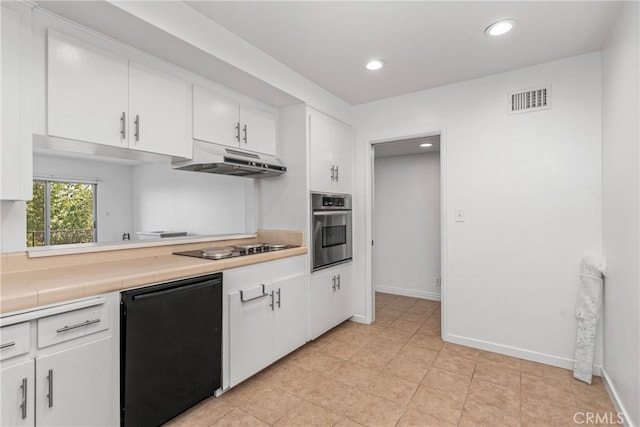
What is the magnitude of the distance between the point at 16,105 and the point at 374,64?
2.27m

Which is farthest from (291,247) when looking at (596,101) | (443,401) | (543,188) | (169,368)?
(596,101)

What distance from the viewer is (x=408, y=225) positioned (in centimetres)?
454

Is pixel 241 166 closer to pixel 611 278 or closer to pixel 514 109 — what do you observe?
pixel 514 109

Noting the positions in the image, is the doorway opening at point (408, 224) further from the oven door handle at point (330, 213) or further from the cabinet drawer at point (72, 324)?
the cabinet drawer at point (72, 324)

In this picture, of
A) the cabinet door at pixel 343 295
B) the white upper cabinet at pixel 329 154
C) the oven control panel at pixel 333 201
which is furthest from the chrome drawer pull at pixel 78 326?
the cabinet door at pixel 343 295

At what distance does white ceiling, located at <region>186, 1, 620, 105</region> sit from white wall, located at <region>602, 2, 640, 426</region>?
259 millimetres

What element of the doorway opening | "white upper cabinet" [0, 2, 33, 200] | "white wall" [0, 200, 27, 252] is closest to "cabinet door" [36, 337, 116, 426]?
"white wall" [0, 200, 27, 252]

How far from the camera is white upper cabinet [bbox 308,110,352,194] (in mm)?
2895

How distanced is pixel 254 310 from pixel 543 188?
2477 millimetres

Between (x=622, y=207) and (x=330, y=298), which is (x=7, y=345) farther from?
(x=622, y=207)

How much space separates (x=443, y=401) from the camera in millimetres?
1986

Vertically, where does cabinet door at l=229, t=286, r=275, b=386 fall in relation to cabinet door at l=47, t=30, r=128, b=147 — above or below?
below

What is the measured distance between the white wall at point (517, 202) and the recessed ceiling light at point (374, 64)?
72cm

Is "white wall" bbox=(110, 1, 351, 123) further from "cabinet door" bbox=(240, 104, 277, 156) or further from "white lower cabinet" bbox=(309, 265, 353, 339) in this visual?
"white lower cabinet" bbox=(309, 265, 353, 339)
